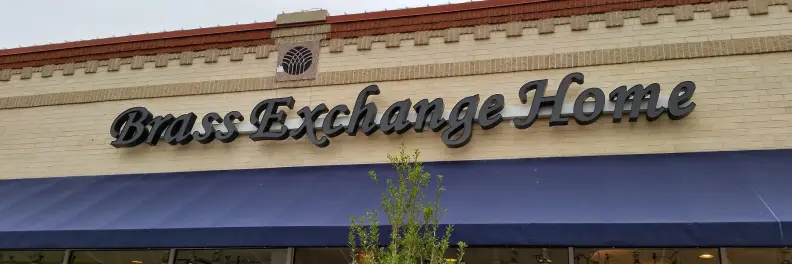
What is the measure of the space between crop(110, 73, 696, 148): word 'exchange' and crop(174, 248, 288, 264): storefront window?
1.68 m

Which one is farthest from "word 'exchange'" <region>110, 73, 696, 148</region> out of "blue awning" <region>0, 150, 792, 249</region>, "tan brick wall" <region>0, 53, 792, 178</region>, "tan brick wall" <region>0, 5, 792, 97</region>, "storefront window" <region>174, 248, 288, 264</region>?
"storefront window" <region>174, 248, 288, 264</region>

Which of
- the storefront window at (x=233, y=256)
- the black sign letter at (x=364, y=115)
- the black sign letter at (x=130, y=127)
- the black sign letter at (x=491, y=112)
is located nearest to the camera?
the storefront window at (x=233, y=256)

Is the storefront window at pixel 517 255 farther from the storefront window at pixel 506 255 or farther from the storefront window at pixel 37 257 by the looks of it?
the storefront window at pixel 37 257

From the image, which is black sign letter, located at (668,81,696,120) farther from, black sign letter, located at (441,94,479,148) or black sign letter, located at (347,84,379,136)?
black sign letter, located at (347,84,379,136)

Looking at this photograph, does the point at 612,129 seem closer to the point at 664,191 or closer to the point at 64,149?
the point at 664,191

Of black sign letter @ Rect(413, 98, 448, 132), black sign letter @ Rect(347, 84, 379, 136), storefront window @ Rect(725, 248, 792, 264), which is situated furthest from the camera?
black sign letter @ Rect(347, 84, 379, 136)

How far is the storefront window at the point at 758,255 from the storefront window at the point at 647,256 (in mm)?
173

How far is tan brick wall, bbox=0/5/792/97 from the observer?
8.91 m

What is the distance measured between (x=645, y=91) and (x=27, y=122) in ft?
31.9

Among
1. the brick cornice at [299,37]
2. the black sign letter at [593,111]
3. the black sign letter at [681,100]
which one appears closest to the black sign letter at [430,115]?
the brick cornice at [299,37]

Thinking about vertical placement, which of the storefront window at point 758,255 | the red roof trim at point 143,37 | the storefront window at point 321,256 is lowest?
the storefront window at point 758,255

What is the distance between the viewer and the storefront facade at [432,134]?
24.9ft

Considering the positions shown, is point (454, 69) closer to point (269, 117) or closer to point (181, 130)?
point (269, 117)

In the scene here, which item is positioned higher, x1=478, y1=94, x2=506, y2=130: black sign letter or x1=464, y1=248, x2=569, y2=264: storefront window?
x1=478, y1=94, x2=506, y2=130: black sign letter
